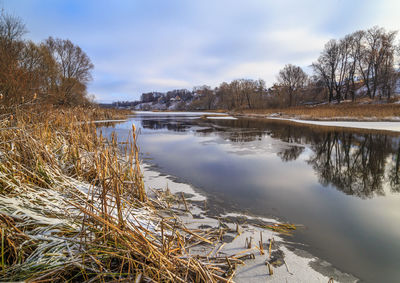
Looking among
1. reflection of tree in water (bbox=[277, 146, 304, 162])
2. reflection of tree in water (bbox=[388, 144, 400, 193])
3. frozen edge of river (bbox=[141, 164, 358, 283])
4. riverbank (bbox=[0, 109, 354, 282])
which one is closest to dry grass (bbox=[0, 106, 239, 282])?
riverbank (bbox=[0, 109, 354, 282])

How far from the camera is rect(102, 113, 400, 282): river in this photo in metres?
1.93

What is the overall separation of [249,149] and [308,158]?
1.90m

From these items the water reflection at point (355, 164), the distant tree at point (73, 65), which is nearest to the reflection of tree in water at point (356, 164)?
the water reflection at point (355, 164)

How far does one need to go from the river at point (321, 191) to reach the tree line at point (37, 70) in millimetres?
3642

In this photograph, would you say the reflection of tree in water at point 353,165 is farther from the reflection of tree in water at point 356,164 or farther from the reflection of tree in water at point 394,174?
the reflection of tree in water at point 394,174

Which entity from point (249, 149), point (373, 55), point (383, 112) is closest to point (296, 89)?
point (373, 55)

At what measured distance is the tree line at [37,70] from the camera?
596cm

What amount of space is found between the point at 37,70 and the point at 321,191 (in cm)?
1257

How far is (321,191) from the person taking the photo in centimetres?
341

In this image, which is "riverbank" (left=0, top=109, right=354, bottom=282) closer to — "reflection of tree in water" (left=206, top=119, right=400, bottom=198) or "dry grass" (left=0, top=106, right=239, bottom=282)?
"dry grass" (left=0, top=106, right=239, bottom=282)

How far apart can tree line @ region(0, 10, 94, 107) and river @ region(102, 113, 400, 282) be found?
12.0 feet

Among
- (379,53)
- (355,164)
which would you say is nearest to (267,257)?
(355,164)

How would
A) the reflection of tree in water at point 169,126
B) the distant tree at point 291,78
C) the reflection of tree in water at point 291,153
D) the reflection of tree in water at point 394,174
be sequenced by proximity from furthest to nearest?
the distant tree at point 291,78, the reflection of tree in water at point 169,126, the reflection of tree in water at point 291,153, the reflection of tree in water at point 394,174

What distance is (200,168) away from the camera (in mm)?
4734
